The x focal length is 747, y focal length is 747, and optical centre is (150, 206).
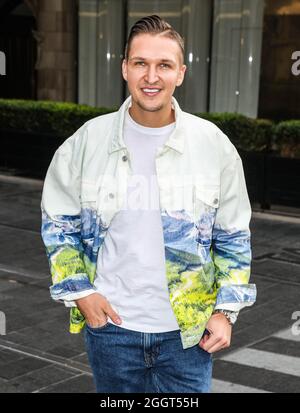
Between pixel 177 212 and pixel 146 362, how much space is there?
0.59 m

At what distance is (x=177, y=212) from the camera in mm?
2844

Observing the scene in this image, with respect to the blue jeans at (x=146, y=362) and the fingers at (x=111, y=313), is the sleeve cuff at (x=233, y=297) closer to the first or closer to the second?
the blue jeans at (x=146, y=362)

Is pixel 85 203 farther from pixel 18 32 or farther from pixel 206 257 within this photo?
pixel 18 32

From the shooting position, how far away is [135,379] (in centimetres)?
293

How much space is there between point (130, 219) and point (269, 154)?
10399mm

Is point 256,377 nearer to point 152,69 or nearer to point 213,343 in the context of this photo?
point 213,343

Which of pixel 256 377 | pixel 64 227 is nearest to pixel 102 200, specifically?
pixel 64 227

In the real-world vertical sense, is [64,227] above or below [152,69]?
below

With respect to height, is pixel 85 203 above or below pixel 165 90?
below

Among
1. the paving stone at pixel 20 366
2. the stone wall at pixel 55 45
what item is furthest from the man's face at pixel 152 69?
the stone wall at pixel 55 45

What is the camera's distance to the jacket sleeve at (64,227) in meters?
2.88

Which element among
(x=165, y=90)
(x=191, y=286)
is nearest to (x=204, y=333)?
(x=191, y=286)

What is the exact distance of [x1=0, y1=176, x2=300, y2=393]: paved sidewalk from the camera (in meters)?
5.75

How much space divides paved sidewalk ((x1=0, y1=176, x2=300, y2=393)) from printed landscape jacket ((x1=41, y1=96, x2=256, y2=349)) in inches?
112
